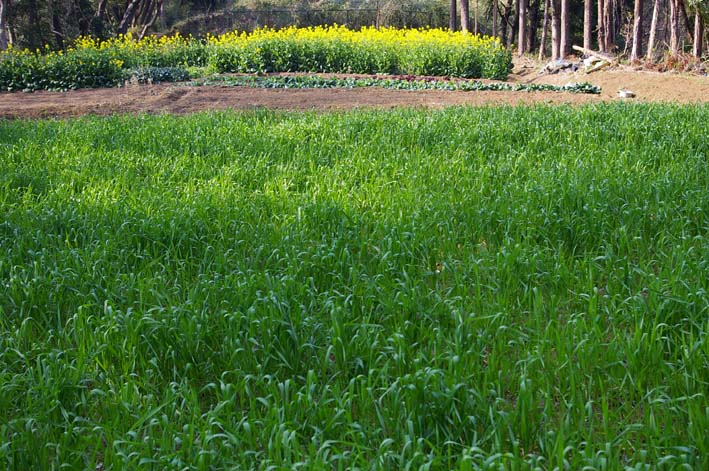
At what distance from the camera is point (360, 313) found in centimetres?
402

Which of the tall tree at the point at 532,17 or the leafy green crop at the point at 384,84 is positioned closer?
the leafy green crop at the point at 384,84

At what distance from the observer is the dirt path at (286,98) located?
13.0 meters

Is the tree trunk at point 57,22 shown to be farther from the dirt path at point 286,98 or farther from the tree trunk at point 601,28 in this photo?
the tree trunk at point 601,28

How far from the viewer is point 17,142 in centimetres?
902

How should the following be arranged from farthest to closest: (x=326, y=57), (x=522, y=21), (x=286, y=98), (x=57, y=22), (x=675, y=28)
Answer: (x=57, y=22), (x=522, y=21), (x=675, y=28), (x=326, y=57), (x=286, y=98)

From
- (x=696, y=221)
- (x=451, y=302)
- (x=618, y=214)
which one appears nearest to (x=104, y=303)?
(x=451, y=302)

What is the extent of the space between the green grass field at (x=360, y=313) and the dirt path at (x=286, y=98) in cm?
582

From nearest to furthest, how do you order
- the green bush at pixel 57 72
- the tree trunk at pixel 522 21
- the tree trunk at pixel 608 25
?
the green bush at pixel 57 72, the tree trunk at pixel 608 25, the tree trunk at pixel 522 21

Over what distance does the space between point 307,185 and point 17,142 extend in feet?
15.0

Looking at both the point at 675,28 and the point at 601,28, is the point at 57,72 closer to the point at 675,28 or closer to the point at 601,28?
the point at 675,28

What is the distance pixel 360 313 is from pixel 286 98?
10.7 metres

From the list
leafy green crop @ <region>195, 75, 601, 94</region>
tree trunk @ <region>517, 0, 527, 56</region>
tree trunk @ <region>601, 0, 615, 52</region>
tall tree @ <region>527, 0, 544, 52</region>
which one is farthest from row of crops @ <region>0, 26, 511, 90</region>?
tall tree @ <region>527, 0, 544, 52</region>

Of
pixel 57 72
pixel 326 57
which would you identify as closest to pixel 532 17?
pixel 326 57

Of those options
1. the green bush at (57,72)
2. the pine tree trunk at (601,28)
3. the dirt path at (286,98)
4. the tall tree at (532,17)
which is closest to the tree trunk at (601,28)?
the pine tree trunk at (601,28)
